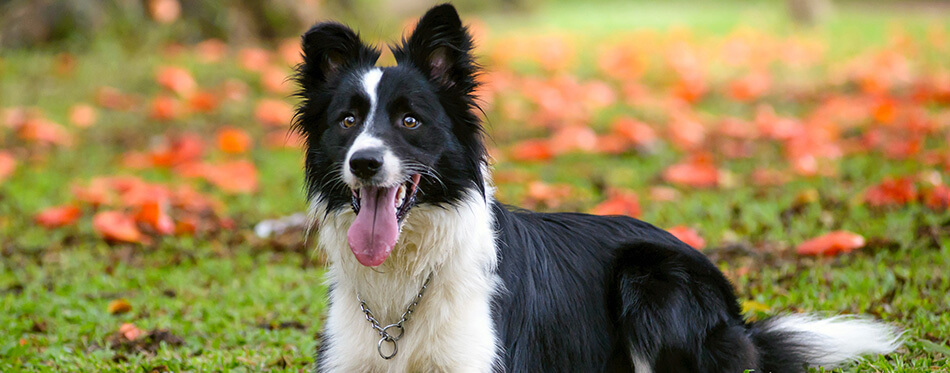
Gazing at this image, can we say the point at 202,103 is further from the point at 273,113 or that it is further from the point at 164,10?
the point at 164,10

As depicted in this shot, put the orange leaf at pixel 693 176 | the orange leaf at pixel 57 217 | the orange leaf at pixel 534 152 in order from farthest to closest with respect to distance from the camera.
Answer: the orange leaf at pixel 534 152 < the orange leaf at pixel 693 176 < the orange leaf at pixel 57 217

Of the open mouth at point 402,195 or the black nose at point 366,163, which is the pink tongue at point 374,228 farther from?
the black nose at point 366,163

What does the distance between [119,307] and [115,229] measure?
1328mm

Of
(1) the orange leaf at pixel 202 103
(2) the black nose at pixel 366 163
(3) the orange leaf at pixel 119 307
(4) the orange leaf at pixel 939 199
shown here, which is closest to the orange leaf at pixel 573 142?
(4) the orange leaf at pixel 939 199

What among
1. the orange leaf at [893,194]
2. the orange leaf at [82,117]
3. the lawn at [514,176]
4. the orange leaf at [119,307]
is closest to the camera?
the lawn at [514,176]

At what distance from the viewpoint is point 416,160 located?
2861 mm

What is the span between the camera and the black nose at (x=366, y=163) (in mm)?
2693

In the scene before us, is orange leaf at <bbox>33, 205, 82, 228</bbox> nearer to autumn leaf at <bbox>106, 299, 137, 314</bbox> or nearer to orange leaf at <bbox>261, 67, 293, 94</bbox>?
autumn leaf at <bbox>106, 299, 137, 314</bbox>

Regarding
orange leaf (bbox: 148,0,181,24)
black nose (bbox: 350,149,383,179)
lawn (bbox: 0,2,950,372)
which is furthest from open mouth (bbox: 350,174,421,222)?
orange leaf (bbox: 148,0,181,24)

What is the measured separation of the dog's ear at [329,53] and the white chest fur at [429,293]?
1.66ft

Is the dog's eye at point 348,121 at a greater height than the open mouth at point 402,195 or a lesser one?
greater

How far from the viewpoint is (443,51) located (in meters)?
3.10

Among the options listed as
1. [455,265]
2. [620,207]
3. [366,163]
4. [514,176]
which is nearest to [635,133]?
[514,176]

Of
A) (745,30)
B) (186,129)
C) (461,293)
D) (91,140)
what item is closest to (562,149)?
(186,129)
